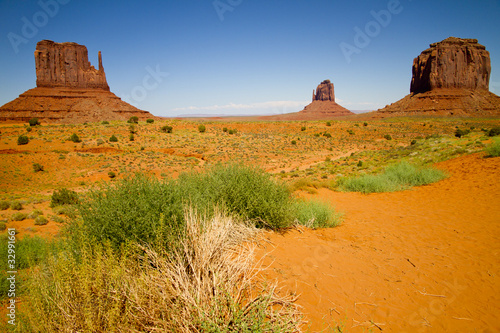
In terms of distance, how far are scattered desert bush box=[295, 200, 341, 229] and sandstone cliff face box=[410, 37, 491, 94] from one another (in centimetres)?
10830

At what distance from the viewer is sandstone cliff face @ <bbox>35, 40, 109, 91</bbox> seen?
70.9 m

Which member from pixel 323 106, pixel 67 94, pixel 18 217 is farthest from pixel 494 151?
pixel 323 106

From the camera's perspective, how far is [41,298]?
9.18 ft

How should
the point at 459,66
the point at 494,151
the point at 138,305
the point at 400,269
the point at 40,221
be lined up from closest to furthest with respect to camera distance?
1. the point at 138,305
2. the point at 400,269
3. the point at 40,221
4. the point at 494,151
5. the point at 459,66

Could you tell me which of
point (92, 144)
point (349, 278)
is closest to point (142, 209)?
point (349, 278)

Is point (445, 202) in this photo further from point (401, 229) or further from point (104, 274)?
point (104, 274)

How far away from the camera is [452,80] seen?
87375 millimetres

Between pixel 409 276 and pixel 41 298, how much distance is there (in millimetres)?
5590

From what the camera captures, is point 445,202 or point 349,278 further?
point 445,202

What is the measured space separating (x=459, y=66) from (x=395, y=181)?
107094 millimetres

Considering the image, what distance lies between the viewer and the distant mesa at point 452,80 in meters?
80.4

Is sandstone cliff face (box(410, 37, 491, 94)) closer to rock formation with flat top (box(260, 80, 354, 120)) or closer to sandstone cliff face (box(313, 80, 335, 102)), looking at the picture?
rock formation with flat top (box(260, 80, 354, 120))

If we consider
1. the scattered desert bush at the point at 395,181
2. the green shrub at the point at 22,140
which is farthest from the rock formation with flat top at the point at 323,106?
the scattered desert bush at the point at 395,181

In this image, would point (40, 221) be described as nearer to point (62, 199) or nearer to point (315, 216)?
point (62, 199)
